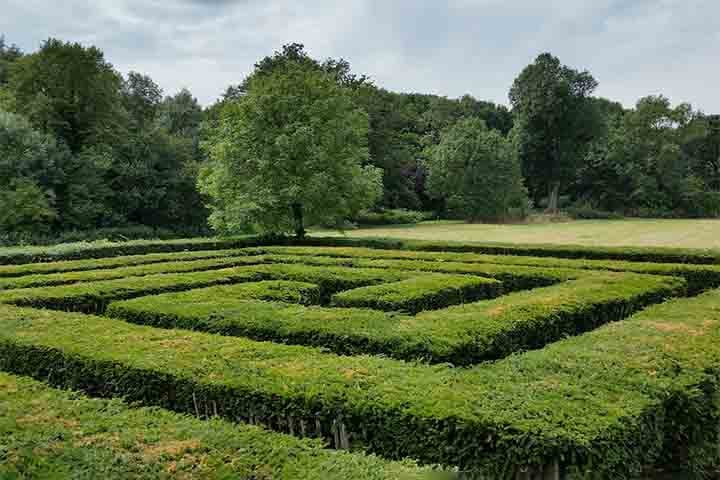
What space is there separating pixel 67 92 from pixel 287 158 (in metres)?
20.9

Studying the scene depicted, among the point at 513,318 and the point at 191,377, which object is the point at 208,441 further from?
the point at 513,318

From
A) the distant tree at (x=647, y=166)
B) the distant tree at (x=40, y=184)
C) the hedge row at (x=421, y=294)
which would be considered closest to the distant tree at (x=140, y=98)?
the distant tree at (x=40, y=184)

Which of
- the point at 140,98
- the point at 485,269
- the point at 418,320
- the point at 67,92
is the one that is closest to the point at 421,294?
the point at 418,320

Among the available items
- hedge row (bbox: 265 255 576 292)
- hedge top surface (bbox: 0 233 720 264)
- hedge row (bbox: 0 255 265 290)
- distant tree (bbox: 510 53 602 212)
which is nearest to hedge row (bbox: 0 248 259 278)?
hedge row (bbox: 0 255 265 290)

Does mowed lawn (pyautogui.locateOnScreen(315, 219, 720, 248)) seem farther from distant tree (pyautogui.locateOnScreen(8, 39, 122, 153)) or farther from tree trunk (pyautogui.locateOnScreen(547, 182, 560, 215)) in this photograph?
distant tree (pyautogui.locateOnScreen(8, 39, 122, 153))

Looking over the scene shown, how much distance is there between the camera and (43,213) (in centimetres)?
3067

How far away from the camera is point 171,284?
11453 mm

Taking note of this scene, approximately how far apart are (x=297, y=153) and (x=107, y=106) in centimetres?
2061

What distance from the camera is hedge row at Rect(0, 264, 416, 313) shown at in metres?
10.3

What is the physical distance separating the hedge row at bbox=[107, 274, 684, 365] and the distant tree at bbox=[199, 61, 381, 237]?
12705 millimetres

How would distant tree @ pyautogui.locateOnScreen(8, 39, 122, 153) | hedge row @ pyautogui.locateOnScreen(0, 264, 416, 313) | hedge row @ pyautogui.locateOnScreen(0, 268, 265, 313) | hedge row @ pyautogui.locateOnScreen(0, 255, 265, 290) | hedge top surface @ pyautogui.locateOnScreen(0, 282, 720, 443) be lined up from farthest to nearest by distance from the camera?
distant tree @ pyautogui.locateOnScreen(8, 39, 122, 153), hedge row @ pyautogui.locateOnScreen(0, 255, 265, 290), hedge row @ pyautogui.locateOnScreen(0, 264, 416, 313), hedge row @ pyautogui.locateOnScreen(0, 268, 265, 313), hedge top surface @ pyautogui.locateOnScreen(0, 282, 720, 443)

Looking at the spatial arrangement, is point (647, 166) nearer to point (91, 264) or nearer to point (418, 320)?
point (91, 264)

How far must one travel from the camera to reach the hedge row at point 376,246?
53.0ft

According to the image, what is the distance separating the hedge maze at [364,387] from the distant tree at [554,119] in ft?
162
